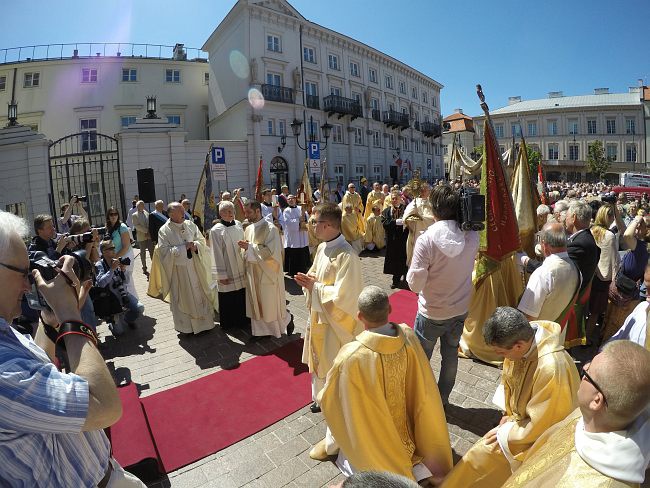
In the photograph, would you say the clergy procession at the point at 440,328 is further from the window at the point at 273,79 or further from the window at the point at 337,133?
the window at the point at 337,133

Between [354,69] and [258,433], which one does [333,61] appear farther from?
[258,433]

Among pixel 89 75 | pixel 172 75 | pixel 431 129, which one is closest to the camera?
pixel 89 75

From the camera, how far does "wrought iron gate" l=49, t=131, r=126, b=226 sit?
15639 millimetres

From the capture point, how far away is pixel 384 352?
239cm

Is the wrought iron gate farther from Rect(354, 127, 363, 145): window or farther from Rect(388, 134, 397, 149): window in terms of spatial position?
Rect(388, 134, 397, 149): window

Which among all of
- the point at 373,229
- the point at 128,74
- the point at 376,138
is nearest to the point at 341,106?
the point at 376,138

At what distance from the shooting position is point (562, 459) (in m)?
1.33

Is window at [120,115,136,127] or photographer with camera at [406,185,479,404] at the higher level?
window at [120,115,136,127]

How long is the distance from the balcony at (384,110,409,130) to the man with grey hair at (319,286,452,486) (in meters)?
37.9

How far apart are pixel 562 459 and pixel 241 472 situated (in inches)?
101

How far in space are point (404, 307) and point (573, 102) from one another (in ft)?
251

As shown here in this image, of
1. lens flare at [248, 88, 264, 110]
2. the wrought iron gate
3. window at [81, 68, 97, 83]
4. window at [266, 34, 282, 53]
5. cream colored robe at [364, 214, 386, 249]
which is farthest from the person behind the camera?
window at [266, 34, 282, 53]

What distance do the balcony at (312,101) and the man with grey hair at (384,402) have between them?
3028cm

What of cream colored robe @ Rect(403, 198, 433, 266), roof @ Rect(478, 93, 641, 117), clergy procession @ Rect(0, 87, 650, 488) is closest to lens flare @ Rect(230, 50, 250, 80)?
clergy procession @ Rect(0, 87, 650, 488)
